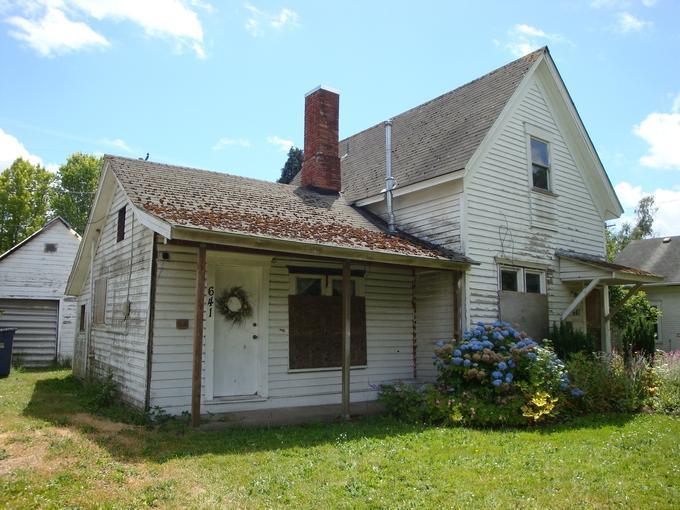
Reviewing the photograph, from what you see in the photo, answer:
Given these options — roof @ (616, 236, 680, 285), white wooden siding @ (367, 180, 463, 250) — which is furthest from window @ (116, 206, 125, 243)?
roof @ (616, 236, 680, 285)

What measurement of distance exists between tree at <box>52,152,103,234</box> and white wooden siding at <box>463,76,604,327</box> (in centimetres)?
3776

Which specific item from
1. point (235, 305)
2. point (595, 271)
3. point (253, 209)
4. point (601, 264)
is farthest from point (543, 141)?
point (235, 305)

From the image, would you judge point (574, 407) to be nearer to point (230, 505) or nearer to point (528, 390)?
point (528, 390)

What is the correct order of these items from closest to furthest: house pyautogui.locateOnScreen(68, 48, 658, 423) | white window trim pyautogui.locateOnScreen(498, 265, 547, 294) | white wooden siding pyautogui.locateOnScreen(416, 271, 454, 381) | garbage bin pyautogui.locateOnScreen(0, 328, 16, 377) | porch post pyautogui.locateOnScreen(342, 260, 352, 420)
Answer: house pyautogui.locateOnScreen(68, 48, 658, 423) < porch post pyautogui.locateOnScreen(342, 260, 352, 420) < white wooden siding pyautogui.locateOnScreen(416, 271, 454, 381) < white window trim pyautogui.locateOnScreen(498, 265, 547, 294) < garbage bin pyautogui.locateOnScreen(0, 328, 16, 377)

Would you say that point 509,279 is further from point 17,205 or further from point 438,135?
point 17,205

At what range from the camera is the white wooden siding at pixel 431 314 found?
11000mm

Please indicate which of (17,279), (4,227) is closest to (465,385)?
(17,279)

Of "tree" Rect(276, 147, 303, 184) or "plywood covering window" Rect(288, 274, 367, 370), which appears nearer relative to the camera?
"plywood covering window" Rect(288, 274, 367, 370)

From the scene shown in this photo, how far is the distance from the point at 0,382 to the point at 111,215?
520cm

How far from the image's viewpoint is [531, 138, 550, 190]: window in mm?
12828

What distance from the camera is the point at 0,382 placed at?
42.0 feet

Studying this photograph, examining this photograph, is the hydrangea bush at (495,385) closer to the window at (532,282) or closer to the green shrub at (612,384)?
the green shrub at (612,384)

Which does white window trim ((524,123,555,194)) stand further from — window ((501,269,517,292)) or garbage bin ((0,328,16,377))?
garbage bin ((0,328,16,377))

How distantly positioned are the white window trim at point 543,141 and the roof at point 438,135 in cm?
117
